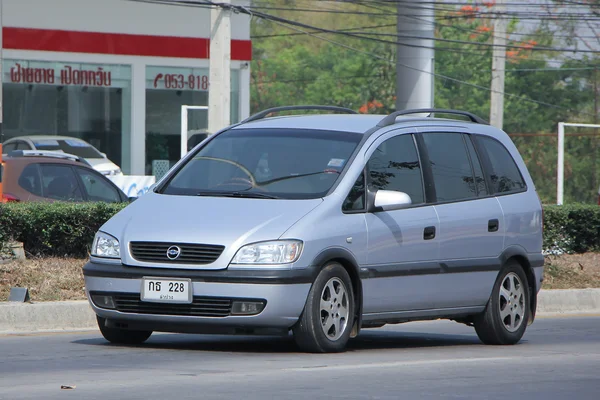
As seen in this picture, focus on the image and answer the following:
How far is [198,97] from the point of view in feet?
119

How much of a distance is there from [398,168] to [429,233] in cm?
55

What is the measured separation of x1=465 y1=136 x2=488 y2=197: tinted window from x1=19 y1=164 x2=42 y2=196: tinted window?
27.6 feet

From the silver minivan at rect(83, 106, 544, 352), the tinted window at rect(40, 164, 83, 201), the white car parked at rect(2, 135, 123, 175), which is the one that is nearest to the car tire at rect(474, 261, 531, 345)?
the silver minivan at rect(83, 106, 544, 352)

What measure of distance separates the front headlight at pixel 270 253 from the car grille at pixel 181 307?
0.31m

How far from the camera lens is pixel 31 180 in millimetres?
17656

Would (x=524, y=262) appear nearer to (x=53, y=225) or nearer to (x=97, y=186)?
(x=53, y=225)

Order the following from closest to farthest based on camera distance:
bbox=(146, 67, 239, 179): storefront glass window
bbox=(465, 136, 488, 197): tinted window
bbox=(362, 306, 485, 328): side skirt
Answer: bbox=(362, 306, 485, 328): side skirt, bbox=(465, 136, 488, 197): tinted window, bbox=(146, 67, 239, 179): storefront glass window

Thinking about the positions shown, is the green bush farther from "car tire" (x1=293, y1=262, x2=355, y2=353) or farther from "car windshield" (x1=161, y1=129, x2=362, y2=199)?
"car tire" (x1=293, y1=262, x2=355, y2=353)

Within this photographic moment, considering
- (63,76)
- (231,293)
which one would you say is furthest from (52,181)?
(63,76)

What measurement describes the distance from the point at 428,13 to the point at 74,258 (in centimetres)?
1842

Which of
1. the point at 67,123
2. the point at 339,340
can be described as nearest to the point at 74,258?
Answer: the point at 339,340

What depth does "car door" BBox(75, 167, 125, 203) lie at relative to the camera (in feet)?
59.7

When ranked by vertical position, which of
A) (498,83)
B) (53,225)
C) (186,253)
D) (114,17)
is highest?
(114,17)

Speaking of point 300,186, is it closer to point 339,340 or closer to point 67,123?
point 339,340
